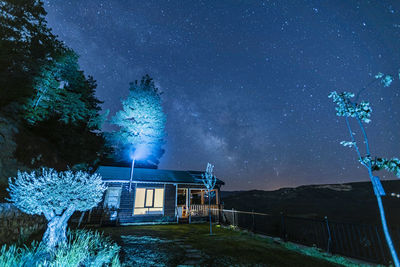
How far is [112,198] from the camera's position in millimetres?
14430

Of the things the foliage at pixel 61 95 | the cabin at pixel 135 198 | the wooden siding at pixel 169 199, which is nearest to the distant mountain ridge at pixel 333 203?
the cabin at pixel 135 198

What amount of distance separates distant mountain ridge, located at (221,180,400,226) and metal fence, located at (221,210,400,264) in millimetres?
5205

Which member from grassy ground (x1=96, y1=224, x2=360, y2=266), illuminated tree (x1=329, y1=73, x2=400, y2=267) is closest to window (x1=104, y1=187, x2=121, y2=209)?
grassy ground (x1=96, y1=224, x2=360, y2=266)

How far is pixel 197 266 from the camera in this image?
500 cm

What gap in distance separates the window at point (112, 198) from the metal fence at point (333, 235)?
8553 mm

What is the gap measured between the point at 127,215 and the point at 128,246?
8.18 metres

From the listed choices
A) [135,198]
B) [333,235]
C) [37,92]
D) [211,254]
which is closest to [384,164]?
[211,254]

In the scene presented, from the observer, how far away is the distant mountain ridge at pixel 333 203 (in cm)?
2237

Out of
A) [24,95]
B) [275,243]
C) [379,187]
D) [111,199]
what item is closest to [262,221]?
[275,243]

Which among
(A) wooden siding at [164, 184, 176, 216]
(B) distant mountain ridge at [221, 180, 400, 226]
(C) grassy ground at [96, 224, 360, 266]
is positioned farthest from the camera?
(B) distant mountain ridge at [221, 180, 400, 226]

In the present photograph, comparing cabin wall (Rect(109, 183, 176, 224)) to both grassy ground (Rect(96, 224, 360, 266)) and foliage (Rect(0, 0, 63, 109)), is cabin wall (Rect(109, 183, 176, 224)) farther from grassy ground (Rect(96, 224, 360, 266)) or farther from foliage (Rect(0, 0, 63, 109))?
foliage (Rect(0, 0, 63, 109))

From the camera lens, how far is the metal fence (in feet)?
18.7

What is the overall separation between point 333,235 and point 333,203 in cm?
2828

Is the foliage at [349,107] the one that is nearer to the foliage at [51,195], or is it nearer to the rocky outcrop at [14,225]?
the foliage at [51,195]
